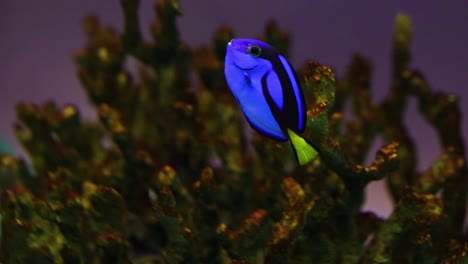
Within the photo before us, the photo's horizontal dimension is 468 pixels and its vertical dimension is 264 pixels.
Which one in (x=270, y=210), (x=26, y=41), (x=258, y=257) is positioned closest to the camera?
(x=258, y=257)

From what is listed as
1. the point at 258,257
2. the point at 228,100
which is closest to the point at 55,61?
the point at 228,100

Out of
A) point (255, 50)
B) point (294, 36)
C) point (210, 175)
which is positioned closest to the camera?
point (255, 50)

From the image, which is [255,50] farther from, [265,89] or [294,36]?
[294,36]

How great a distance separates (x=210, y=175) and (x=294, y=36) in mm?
2826

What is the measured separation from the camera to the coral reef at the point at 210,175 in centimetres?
191

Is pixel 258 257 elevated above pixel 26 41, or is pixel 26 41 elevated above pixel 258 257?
pixel 26 41

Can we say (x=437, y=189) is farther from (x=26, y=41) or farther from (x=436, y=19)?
(x=26, y=41)

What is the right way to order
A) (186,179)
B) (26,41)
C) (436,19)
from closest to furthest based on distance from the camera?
1. (186,179)
2. (436,19)
3. (26,41)

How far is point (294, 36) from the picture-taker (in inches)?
181

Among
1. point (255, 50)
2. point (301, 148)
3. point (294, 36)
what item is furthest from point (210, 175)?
point (294, 36)

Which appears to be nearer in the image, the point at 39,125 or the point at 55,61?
the point at 39,125

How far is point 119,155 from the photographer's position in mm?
2611

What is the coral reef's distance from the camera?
1913 millimetres

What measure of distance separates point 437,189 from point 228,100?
1.17 m
